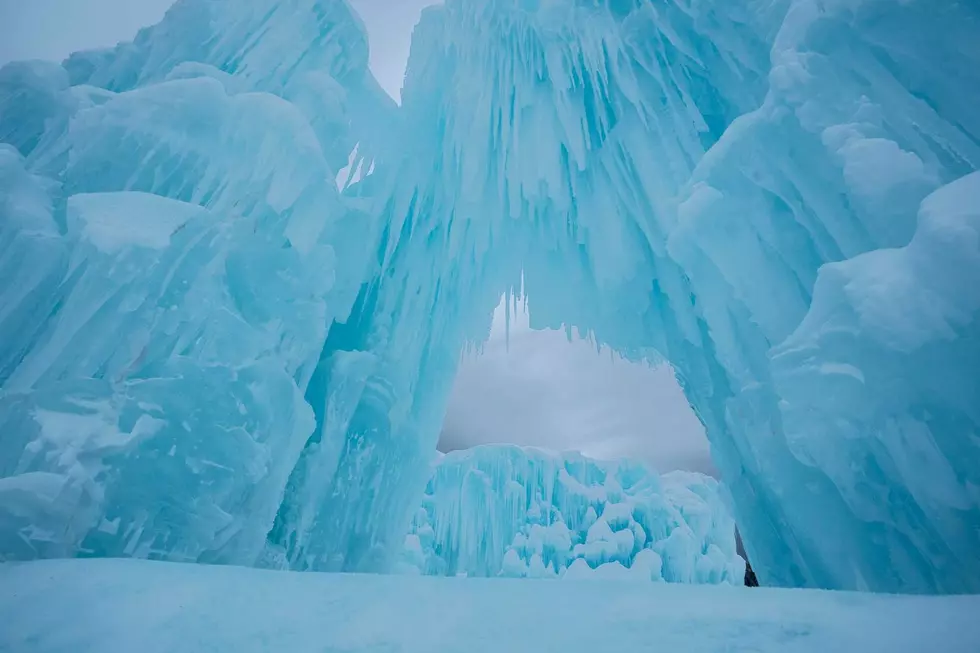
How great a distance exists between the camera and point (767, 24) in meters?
4.79

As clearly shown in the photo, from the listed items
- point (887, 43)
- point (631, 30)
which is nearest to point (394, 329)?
point (631, 30)

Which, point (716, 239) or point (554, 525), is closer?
point (716, 239)

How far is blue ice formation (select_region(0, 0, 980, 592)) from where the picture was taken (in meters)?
3.14

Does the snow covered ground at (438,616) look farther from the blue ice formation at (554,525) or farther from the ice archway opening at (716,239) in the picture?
the blue ice formation at (554,525)

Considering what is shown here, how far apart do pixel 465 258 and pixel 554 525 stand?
15.3m

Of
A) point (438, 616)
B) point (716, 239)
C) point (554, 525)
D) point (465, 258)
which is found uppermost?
point (716, 239)

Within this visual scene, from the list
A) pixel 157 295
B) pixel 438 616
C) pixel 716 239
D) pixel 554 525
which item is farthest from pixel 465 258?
pixel 554 525

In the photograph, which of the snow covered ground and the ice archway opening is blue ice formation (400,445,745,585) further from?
the snow covered ground

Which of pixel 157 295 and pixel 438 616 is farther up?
pixel 157 295

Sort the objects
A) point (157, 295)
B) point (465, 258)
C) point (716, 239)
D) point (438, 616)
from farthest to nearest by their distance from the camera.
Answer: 1. point (465, 258)
2. point (716, 239)
3. point (157, 295)
4. point (438, 616)

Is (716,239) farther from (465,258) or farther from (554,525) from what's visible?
(554,525)

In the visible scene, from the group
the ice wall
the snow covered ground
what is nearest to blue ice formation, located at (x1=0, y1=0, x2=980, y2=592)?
the ice wall

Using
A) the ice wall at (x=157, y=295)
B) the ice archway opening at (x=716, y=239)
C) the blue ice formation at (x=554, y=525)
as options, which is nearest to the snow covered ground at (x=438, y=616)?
the ice wall at (x=157, y=295)

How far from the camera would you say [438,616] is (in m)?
2.33
